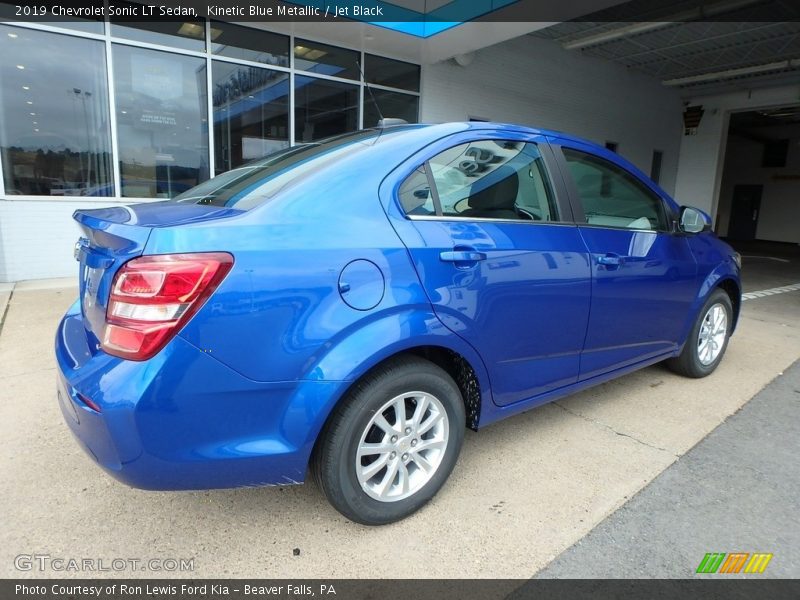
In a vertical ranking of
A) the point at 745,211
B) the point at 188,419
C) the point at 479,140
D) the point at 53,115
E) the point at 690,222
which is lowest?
the point at 188,419

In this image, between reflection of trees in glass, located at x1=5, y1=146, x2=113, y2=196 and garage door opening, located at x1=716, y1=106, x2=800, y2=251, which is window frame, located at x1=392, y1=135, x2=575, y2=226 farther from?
garage door opening, located at x1=716, y1=106, x2=800, y2=251

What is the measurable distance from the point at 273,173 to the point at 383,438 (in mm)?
1286

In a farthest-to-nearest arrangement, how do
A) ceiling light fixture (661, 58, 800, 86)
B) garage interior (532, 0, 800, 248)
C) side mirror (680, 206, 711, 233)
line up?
ceiling light fixture (661, 58, 800, 86) → garage interior (532, 0, 800, 248) → side mirror (680, 206, 711, 233)

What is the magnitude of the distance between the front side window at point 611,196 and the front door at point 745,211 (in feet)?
84.6

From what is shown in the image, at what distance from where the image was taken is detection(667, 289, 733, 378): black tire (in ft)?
12.6

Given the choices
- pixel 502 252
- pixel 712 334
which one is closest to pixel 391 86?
pixel 712 334

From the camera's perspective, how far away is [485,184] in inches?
99.2

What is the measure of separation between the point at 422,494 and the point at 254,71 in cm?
820

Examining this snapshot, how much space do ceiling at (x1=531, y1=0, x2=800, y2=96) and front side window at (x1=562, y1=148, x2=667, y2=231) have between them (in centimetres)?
774

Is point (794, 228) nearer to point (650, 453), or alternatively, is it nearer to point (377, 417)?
point (650, 453)

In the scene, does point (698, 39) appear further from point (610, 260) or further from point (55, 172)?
point (55, 172)

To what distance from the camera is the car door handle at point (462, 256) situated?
2.16 metres

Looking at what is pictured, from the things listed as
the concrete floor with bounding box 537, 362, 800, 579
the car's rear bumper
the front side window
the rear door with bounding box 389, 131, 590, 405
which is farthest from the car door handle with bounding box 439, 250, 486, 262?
the concrete floor with bounding box 537, 362, 800, 579

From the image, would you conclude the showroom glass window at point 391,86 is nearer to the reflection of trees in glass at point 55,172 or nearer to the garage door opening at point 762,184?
the reflection of trees in glass at point 55,172
